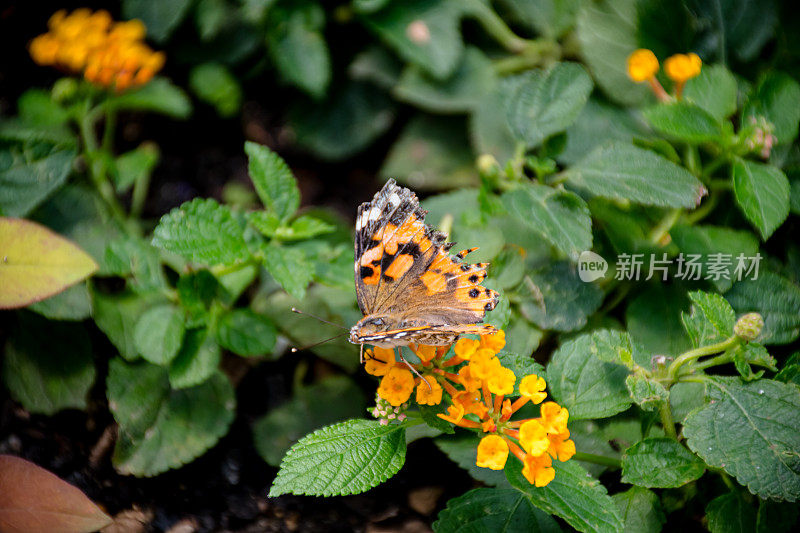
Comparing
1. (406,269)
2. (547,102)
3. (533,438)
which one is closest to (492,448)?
(533,438)

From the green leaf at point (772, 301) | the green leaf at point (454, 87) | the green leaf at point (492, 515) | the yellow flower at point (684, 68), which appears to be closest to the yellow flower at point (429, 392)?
the green leaf at point (492, 515)

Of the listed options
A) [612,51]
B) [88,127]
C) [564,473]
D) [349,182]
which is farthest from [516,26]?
[564,473]

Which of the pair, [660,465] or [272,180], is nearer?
[660,465]

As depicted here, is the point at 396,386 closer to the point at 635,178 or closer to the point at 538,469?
the point at 538,469

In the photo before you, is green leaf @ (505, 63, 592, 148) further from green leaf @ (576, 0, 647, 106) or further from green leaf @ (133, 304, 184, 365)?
green leaf @ (133, 304, 184, 365)

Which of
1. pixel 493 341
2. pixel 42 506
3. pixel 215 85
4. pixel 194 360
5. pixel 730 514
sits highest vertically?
pixel 493 341

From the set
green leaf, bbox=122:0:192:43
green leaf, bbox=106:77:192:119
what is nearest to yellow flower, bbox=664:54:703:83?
green leaf, bbox=106:77:192:119
